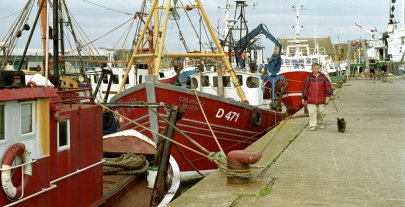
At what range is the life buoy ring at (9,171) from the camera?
19.5ft

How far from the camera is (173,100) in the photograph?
43.9 ft

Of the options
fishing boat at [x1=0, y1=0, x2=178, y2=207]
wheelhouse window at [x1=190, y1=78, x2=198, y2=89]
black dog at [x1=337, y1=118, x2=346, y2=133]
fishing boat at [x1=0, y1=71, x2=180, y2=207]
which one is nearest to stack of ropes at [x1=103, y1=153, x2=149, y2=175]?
fishing boat at [x1=0, y1=71, x2=180, y2=207]

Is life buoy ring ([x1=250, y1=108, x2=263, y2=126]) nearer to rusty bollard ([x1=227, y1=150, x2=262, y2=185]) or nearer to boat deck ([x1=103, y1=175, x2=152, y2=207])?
boat deck ([x1=103, y1=175, x2=152, y2=207])

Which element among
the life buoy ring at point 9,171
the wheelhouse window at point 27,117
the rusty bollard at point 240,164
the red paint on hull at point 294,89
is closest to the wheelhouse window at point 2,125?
the life buoy ring at point 9,171

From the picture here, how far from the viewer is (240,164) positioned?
7.73 meters

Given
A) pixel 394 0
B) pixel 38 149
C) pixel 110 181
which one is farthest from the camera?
pixel 394 0

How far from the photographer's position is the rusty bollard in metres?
7.65

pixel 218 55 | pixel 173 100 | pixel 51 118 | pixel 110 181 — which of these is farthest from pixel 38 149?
pixel 218 55

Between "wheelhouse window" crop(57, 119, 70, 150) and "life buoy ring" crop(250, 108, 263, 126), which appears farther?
"life buoy ring" crop(250, 108, 263, 126)

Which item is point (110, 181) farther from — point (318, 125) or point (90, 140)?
point (318, 125)

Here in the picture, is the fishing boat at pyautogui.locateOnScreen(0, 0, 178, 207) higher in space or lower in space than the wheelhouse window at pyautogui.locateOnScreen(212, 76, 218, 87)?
lower

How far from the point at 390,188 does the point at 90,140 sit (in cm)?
443

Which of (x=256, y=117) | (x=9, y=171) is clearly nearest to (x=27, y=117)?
(x=9, y=171)

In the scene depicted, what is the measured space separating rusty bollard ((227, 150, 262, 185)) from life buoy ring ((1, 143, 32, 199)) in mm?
2859
